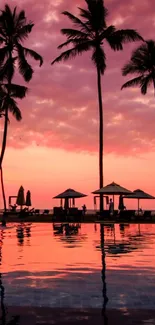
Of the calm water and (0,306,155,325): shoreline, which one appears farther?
the calm water

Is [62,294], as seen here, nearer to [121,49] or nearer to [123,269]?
[123,269]

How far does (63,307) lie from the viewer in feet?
19.9

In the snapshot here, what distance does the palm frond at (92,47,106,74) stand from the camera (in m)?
36.8

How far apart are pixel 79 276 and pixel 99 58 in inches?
1171

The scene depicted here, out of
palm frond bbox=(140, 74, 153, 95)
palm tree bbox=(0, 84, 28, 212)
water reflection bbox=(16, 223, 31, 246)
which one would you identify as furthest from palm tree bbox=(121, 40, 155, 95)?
water reflection bbox=(16, 223, 31, 246)

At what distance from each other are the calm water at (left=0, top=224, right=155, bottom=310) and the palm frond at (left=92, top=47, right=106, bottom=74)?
24485 millimetres

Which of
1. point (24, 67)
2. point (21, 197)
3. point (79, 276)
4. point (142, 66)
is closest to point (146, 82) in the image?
point (142, 66)

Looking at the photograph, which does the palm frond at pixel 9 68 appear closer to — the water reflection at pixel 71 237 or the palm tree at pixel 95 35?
the palm tree at pixel 95 35

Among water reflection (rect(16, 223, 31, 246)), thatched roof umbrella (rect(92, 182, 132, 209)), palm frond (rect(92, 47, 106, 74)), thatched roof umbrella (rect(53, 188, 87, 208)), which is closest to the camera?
water reflection (rect(16, 223, 31, 246))

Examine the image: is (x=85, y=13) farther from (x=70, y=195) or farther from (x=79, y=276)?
(x=79, y=276)

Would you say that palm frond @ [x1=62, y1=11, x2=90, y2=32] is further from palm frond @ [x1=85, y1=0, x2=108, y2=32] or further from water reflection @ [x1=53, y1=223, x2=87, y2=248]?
water reflection @ [x1=53, y1=223, x2=87, y2=248]

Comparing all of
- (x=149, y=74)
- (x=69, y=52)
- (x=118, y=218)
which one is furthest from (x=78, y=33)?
(x=118, y=218)

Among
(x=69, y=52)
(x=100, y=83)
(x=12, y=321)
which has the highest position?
(x=69, y=52)

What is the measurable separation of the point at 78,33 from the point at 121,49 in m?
3.65
